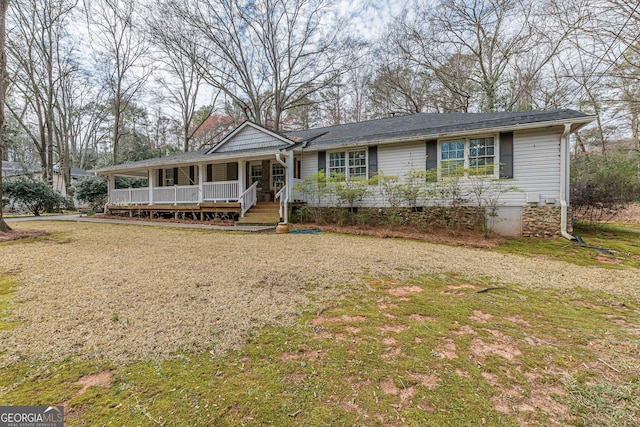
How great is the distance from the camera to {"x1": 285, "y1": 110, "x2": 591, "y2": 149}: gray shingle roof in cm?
782

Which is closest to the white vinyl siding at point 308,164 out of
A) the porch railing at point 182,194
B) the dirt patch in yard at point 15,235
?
the porch railing at point 182,194

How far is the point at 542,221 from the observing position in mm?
7707

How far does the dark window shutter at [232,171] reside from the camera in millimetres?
13141

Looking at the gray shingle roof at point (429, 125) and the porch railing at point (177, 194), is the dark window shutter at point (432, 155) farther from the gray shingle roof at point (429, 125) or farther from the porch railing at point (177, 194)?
the porch railing at point (177, 194)

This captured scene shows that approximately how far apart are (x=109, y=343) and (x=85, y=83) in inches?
1113

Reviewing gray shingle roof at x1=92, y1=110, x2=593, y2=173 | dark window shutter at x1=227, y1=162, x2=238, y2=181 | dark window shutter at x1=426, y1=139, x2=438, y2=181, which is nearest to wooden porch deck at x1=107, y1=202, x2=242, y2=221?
gray shingle roof at x1=92, y1=110, x2=593, y2=173

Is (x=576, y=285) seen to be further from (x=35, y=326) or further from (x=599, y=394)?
(x=35, y=326)

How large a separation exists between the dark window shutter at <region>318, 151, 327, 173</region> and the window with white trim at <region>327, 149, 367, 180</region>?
6.7 inches

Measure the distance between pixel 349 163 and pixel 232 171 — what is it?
6153 millimetres

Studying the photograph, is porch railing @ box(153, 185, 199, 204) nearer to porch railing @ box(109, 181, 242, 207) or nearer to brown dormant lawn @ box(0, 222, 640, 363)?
porch railing @ box(109, 181, 242, 207)

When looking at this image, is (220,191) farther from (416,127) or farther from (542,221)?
(542,221)

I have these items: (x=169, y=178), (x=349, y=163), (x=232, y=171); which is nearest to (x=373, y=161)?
(x=349, y=163)

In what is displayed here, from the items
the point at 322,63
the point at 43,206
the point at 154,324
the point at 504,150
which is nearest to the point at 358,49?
the point at 322,63

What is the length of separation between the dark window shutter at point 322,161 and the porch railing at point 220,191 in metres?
3.45
